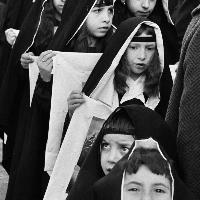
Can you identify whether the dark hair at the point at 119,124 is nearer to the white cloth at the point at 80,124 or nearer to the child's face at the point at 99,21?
the white cloth at the point at 80,124

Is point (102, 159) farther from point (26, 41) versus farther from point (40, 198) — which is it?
point (26, 41)

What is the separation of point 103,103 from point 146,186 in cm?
131

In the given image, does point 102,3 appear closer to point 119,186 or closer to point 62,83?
point 62,83

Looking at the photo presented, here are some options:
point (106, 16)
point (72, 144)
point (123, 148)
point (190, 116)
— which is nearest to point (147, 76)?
point (72, 144)

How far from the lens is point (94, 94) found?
13.7 ft

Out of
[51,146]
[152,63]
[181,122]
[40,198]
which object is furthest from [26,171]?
[181,122]

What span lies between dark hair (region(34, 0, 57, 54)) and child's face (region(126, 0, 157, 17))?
67 centimetres

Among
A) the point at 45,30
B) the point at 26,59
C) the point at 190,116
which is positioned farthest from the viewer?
the point at 45,30

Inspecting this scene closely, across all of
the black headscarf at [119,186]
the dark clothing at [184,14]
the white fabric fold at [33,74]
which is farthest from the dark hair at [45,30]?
the black headscarf at [119,186]

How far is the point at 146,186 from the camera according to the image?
290 cm

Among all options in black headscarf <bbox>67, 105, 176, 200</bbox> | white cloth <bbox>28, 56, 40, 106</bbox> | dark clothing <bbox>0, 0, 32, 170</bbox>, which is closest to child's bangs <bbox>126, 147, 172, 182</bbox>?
black headscarf <bbox>67, 105, 176, 200</bbox>

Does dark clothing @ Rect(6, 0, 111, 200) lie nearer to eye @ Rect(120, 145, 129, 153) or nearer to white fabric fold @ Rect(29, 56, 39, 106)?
white fabric fold @ Rect(29, 56, 39, 106)

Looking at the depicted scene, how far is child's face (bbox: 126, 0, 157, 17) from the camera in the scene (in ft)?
15.9

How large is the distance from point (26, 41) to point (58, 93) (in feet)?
3.68
